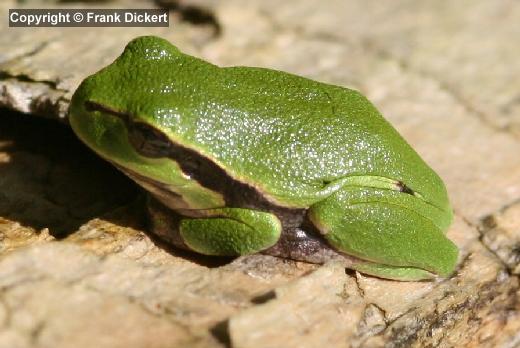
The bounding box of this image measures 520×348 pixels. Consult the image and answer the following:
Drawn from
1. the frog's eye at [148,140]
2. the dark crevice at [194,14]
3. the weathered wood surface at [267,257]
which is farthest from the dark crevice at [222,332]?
the dark crevice at [194,14]

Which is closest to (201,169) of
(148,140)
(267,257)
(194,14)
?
(148,140)

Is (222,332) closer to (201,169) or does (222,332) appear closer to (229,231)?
(229,231)

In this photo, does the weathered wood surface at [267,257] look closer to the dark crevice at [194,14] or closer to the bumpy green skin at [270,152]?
the dark crevice at [194,14]

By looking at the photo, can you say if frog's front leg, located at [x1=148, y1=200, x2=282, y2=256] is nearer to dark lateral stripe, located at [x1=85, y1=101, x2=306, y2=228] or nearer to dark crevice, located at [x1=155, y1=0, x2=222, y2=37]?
dark lateral stripe, located at [x1=85, y1=101, x2=306, y2=228]

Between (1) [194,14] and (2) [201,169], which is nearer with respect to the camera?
(2) [201,169]

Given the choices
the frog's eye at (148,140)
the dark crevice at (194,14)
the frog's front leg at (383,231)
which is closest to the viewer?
the frog's eye at (148,140)

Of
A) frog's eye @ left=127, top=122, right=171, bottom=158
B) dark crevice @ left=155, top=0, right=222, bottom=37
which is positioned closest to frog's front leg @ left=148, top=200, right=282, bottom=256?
frog's eye @ left=127, top=122, right=171, bottom=158
